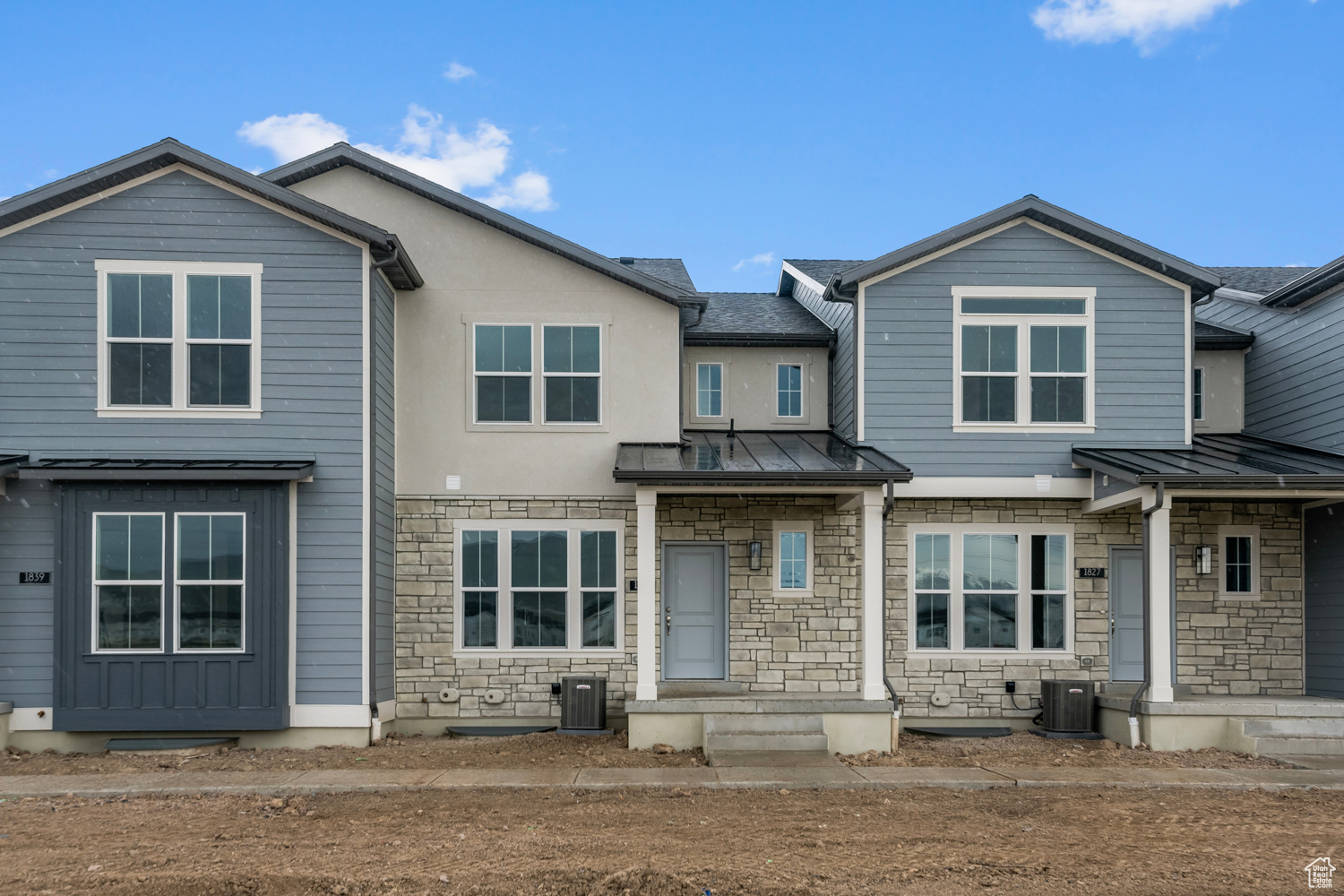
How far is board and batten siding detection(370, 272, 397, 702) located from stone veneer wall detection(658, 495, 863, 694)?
3.25 m

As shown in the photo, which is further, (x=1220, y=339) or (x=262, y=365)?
(x=1220, y=339)

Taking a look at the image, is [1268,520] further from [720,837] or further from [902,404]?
[720,837]

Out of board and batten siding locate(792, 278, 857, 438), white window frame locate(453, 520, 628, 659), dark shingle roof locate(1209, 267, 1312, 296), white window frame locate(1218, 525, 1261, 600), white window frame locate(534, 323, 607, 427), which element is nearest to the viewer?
white window frame locate(453, 520, 628, 659)

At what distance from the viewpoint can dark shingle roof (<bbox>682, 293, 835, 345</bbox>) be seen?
44.9ft

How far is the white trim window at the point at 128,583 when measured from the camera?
418 inches

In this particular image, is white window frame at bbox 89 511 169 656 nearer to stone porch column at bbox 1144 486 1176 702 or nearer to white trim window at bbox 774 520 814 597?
white trim window at bbox 774 520 814 597

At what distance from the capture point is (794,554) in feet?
41.3

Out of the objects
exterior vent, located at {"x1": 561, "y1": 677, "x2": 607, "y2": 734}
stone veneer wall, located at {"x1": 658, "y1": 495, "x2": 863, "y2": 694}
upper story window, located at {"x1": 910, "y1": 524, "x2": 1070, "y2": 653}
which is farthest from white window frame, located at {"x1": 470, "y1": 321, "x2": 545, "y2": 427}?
upper story window, located at {"x1": 910, "y1": 524, "x2": 1070, "y2": 653}

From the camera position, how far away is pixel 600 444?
1235 cm

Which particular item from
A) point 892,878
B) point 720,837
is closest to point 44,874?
point 720,837

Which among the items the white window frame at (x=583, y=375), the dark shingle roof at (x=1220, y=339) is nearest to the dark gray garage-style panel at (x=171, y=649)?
the white window frame at (x=583, y=375)

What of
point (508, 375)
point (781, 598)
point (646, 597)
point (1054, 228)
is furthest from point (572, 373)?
point (1054, 228)

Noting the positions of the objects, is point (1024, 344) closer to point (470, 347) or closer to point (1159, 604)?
point (1159, 604)

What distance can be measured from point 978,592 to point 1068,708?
1.65m
